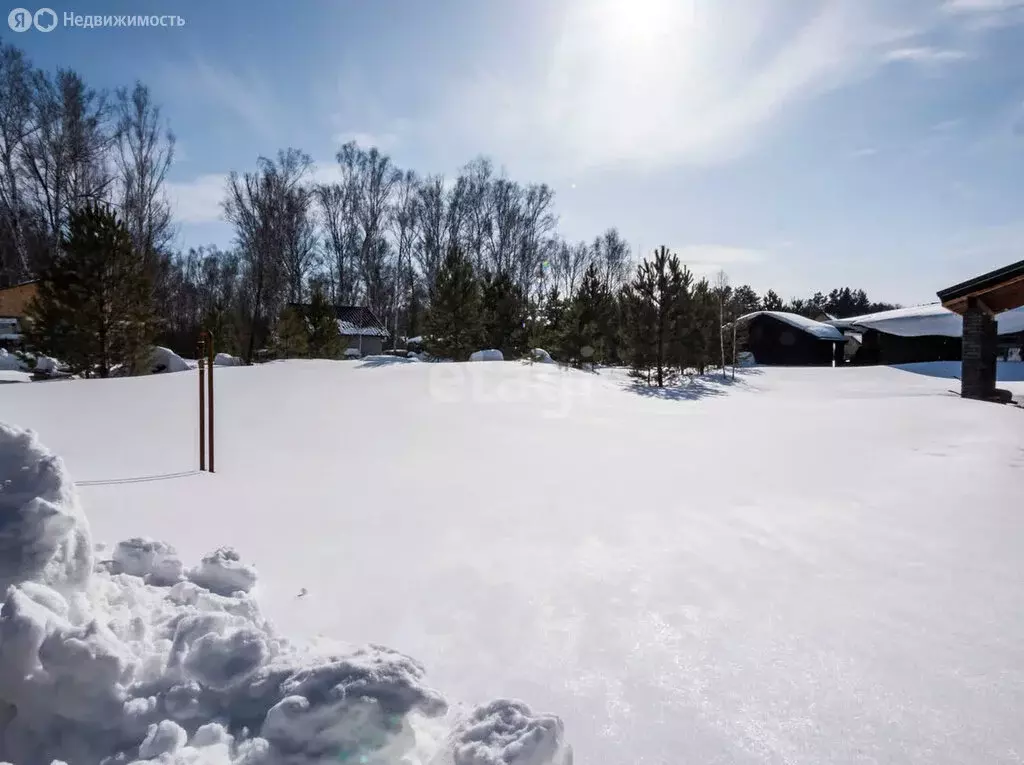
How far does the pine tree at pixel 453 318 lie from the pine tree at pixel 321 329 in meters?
3.79

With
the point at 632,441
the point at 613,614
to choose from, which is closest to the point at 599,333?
the point at 632,441

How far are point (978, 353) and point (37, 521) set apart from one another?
16.3 metres

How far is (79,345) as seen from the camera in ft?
38.5

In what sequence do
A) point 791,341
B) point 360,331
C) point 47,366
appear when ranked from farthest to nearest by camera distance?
point 360,331, point 791,341, point 47,366

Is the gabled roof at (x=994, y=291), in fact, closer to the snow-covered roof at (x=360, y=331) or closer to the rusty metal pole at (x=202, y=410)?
the rusty metal pole at (x=202, y=410)

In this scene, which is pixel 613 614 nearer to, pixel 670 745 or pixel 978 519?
pixel 670 745

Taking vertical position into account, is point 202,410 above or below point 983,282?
below

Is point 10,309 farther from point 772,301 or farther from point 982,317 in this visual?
point 772,301

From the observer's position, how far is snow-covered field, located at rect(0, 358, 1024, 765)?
79.1 inches

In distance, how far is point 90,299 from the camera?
38.5ft

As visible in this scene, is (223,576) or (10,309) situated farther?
(10,309)

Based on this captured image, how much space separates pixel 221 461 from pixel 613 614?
4243mm

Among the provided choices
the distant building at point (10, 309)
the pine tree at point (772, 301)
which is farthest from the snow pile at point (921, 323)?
the distant building at point (10, 309)

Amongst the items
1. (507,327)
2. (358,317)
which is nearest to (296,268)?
(358,317)
